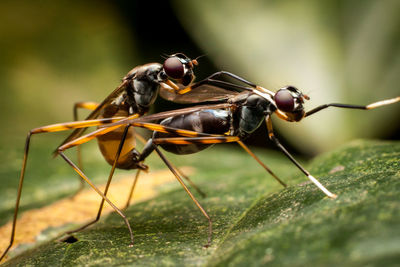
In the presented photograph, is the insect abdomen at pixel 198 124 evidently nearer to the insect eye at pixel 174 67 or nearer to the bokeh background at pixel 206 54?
the insect eye at pixel 174 67

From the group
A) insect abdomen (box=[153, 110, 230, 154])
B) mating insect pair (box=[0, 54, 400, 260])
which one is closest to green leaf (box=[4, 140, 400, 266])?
mating insect pair (box=[0, 54, 400, 260])

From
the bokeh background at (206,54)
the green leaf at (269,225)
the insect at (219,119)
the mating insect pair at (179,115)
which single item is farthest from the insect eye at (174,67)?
the green leaf at (269,225)

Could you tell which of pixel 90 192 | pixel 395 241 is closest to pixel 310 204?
pixel 395 241

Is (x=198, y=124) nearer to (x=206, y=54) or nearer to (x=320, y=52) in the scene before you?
(x=206, y=54)

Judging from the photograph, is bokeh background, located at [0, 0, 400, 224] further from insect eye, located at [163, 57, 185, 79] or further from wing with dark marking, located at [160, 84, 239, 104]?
insect eye, located at [163, 57, 185, 79]

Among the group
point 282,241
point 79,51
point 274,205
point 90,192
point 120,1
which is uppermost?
point 120,1

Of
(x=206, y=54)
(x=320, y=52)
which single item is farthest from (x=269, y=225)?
(x=320, y=52)

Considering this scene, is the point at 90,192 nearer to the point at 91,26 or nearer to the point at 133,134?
the point at 133,134

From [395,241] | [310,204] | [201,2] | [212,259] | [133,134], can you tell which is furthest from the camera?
[201,2]
